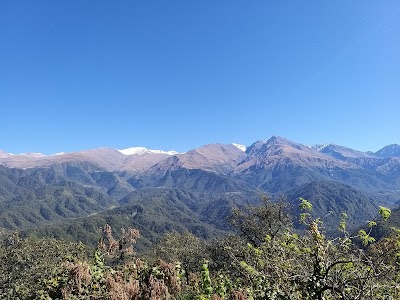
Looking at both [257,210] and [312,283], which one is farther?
[257,210]

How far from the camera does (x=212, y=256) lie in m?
74.7

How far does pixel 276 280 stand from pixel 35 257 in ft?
308

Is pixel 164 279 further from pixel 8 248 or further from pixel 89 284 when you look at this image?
pixel 8 248

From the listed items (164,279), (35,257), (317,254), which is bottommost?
(35,257)

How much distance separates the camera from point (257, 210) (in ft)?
206

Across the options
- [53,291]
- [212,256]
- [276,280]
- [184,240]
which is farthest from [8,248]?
[276,280]

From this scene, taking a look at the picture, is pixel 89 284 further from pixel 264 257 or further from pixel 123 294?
pixel 264 257

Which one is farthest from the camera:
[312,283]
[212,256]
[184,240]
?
[184,240]

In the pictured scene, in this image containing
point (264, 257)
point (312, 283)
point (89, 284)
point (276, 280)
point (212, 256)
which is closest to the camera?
point (312, 283)

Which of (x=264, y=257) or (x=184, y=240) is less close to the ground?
(x=264, y=257)

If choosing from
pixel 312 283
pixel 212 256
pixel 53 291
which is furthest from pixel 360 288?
pixel 212 256

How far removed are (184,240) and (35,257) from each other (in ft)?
134

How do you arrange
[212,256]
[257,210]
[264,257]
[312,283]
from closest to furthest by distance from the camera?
[312,283]
[264,257]
[257,210]
[212,256]

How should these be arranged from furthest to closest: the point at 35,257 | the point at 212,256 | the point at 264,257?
1. the point at 35,257
2. the point at 212,256
3. the point at 264,257
